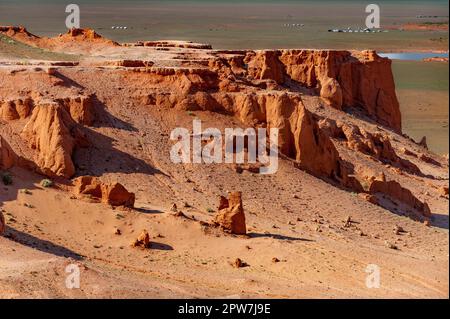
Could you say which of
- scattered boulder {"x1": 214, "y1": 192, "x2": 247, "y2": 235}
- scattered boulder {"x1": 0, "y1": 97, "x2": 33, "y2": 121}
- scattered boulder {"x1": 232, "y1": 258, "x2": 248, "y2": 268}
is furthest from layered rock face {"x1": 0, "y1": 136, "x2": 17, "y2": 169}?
scattered boulder {"x1": 232, "y1": 258, "x2": 248, "y2": 268}

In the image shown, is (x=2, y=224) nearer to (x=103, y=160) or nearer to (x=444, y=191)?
(x=103, y=160)

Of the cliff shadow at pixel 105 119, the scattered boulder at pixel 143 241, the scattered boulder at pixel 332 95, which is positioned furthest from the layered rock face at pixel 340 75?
the scattered boulder at pixel 143 241

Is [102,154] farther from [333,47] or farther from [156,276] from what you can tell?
[333,47]

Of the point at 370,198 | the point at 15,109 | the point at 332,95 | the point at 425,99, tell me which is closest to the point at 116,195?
the point at 15,109

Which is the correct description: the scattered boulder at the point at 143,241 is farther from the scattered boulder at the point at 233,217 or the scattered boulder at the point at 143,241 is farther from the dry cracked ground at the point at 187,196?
the scattered boulder at the point at 233,217

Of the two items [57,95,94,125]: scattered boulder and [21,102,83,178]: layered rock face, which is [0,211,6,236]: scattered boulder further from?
[57,95,94,125]: scattered boulder

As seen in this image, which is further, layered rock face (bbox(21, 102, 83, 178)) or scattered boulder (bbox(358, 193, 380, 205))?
scattered boulder (bbox(358, 193, 380, 205))

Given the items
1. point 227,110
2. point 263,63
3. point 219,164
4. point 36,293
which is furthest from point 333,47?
point 36,293
